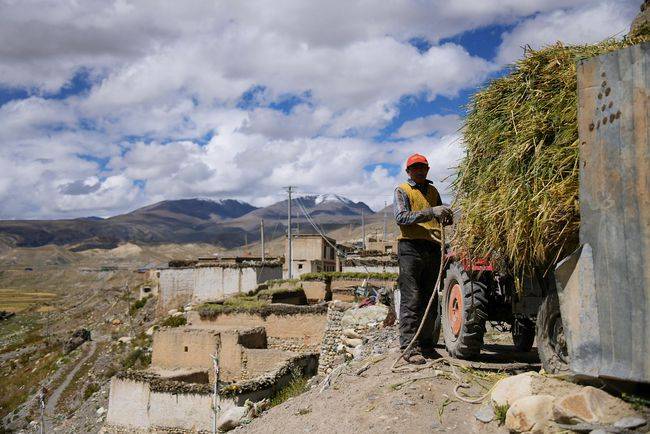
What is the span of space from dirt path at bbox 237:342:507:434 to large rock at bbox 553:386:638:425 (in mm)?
579

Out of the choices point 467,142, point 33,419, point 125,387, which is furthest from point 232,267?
point 467,142

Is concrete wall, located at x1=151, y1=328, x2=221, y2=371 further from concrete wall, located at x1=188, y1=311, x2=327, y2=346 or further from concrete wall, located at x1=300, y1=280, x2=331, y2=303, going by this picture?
concrete wall, located at x1=300, y1=280, x2=331, y2=303

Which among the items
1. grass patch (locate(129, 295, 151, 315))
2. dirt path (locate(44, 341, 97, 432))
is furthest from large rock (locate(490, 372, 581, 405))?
grass patch (locate(129, 295, 151, 315))

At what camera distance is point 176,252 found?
614 feet

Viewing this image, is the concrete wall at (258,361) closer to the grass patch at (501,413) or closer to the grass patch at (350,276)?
the grass patch at (350,276)

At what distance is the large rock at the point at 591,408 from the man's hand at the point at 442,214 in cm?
252

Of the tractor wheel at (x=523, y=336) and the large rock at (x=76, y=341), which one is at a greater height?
the tractor wheel at (x=523, y=336)

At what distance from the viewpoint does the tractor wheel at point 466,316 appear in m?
6.14

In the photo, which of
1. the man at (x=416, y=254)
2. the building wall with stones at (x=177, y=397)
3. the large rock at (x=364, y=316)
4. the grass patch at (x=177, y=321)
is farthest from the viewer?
the grass patch at (x=177, y=321)

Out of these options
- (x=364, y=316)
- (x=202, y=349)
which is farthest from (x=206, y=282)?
(x=364, y=316)

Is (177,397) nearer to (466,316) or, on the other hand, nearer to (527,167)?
(466,316)

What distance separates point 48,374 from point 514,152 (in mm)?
31388

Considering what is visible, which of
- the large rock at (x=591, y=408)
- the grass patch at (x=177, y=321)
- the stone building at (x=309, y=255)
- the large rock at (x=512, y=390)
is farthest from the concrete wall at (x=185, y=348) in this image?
the stone building at (x=309, y=255)

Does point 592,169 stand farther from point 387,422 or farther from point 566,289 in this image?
point 387,422
